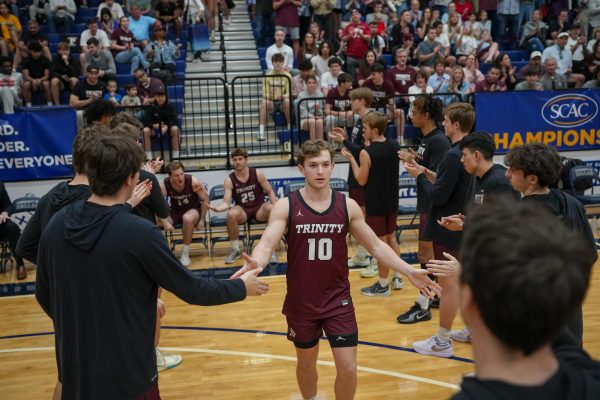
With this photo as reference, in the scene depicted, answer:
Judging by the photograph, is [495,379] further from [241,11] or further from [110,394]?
[241,11]

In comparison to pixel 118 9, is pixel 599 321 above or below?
below

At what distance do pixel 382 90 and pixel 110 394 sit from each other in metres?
10.4

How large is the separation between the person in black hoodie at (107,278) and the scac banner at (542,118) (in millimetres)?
9906

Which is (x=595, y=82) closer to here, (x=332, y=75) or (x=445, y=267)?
(x=332, y=75)

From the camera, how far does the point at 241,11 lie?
1831 cm

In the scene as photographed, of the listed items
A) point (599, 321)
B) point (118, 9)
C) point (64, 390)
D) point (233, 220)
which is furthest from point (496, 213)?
point (118, 9)

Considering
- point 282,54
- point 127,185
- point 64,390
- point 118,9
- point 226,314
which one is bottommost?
point 226,314

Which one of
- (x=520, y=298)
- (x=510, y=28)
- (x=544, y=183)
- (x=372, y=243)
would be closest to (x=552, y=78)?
(x=510, y=28)

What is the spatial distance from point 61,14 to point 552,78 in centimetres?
1063

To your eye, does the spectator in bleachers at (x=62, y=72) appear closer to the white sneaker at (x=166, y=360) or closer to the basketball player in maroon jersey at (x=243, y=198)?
the basketball player in maroon jersey at (x=243, y=198)

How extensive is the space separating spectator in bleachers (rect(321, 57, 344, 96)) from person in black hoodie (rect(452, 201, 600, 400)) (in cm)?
1175

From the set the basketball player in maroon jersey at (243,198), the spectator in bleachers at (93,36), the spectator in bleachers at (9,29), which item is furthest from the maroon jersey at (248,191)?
the spectator in bleachers at (9,29)

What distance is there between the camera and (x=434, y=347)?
687 cm

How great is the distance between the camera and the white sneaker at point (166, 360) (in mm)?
6742
